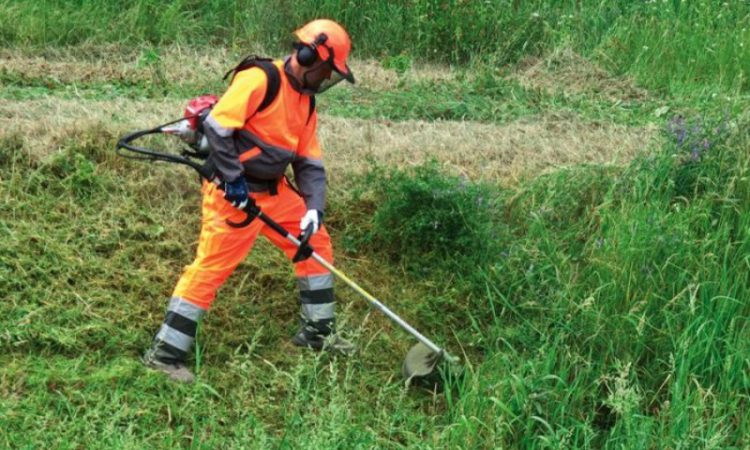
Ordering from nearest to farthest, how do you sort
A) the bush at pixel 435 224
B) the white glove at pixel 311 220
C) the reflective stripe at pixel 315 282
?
the white glove at pixel 311 220 → the reflective stripe at pixel 315 282 → the bush at pixel 435 224

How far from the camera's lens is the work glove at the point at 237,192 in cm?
518

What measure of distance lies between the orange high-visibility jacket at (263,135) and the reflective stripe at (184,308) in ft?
2.10

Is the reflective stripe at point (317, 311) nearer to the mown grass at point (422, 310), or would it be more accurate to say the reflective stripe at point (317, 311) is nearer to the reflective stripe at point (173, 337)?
the mown grass at point (422, 310)

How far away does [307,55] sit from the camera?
5.23 m

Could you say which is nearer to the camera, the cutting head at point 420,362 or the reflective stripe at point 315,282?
the cutting head at point 420,362

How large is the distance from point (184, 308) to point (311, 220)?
28.7 inches

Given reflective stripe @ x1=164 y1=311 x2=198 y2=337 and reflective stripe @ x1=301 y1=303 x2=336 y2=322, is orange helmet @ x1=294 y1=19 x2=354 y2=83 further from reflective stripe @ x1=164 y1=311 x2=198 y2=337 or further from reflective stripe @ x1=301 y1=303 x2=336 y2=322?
reflective stripe @ x1=164 y1=311 x2=198 y2=337

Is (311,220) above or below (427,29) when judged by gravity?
above

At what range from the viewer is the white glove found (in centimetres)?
540

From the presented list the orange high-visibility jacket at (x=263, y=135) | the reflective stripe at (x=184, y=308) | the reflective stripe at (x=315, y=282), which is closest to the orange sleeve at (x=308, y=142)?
the orange high-visibility jacket at (x=263, y=135)

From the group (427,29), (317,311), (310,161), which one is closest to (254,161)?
(310,161)

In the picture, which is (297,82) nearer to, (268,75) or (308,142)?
(268,75)

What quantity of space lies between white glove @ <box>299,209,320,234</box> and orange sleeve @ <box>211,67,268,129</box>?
22.0 inches

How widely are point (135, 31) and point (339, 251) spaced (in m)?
4.19
